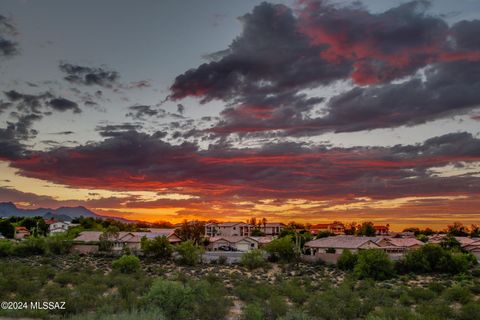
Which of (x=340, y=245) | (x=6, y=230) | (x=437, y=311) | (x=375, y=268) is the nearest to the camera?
(x=437, y=311)

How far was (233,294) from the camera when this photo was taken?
117ft

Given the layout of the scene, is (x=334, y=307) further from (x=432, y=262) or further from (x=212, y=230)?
(x=212, y=230)

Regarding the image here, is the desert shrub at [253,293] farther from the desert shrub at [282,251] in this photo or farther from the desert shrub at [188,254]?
the desert shrub at [282,251]

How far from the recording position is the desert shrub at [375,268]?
47250 mm

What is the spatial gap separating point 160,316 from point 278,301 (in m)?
9.81

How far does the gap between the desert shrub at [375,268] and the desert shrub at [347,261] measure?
5313 millimetres

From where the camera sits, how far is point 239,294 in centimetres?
3450

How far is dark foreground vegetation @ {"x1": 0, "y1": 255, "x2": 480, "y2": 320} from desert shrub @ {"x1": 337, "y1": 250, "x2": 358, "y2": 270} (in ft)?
4.67

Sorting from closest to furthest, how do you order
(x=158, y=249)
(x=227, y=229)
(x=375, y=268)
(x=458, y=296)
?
(x=458, y=296)
(x=375, y=268)
(x=158, y=249)
(x=227, y=229)

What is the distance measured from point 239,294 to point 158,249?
3001 cm

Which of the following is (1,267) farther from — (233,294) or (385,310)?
(385,310)

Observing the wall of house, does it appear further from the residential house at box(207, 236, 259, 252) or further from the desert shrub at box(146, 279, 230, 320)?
the desert shrub at box(146, 279, 230, 320)

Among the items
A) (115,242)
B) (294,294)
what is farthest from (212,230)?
(294,294)

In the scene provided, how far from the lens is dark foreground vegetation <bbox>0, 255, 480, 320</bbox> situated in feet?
82.2
